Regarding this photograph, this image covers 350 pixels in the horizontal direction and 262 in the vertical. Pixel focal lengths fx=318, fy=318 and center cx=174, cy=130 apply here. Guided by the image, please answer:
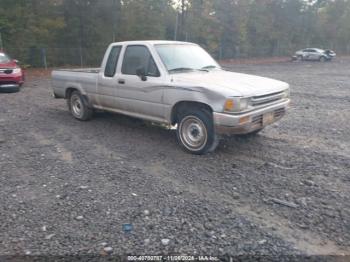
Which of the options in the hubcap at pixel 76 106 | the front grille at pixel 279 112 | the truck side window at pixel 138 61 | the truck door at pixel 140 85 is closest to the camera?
the front grille at pixel 279 112

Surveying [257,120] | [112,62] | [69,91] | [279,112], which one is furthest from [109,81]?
[279,112]

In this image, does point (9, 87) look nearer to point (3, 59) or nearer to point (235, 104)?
point (3, 59)

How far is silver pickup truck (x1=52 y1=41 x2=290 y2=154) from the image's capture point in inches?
190

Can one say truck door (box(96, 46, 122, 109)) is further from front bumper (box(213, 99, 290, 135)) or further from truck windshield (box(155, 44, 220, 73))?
front bumper (box(213, 99, 290, 135))

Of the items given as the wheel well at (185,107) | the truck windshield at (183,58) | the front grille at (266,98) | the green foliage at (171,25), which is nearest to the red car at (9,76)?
the truck windshield at (183,58)

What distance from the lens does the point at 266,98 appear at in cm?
512

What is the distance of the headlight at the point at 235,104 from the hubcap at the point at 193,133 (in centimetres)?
63

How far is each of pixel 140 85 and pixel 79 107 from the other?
2.59 metres

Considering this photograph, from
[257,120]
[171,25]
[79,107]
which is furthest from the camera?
[171,25]

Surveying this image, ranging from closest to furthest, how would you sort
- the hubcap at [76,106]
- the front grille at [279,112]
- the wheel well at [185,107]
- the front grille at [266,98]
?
1. the front grille at [266,98]
2. the wheel well at [185,107]
3. the front grille at [279,112]
4. the hubcap at [76,106]

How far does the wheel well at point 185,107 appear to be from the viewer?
512cm

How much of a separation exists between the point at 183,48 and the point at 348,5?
1974 inches

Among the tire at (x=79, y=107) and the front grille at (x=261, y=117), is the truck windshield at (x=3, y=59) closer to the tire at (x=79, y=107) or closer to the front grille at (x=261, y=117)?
the tire at (x=79, y=107)

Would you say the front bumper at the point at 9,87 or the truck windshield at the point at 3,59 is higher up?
the truck windshield at the point at 3,59
